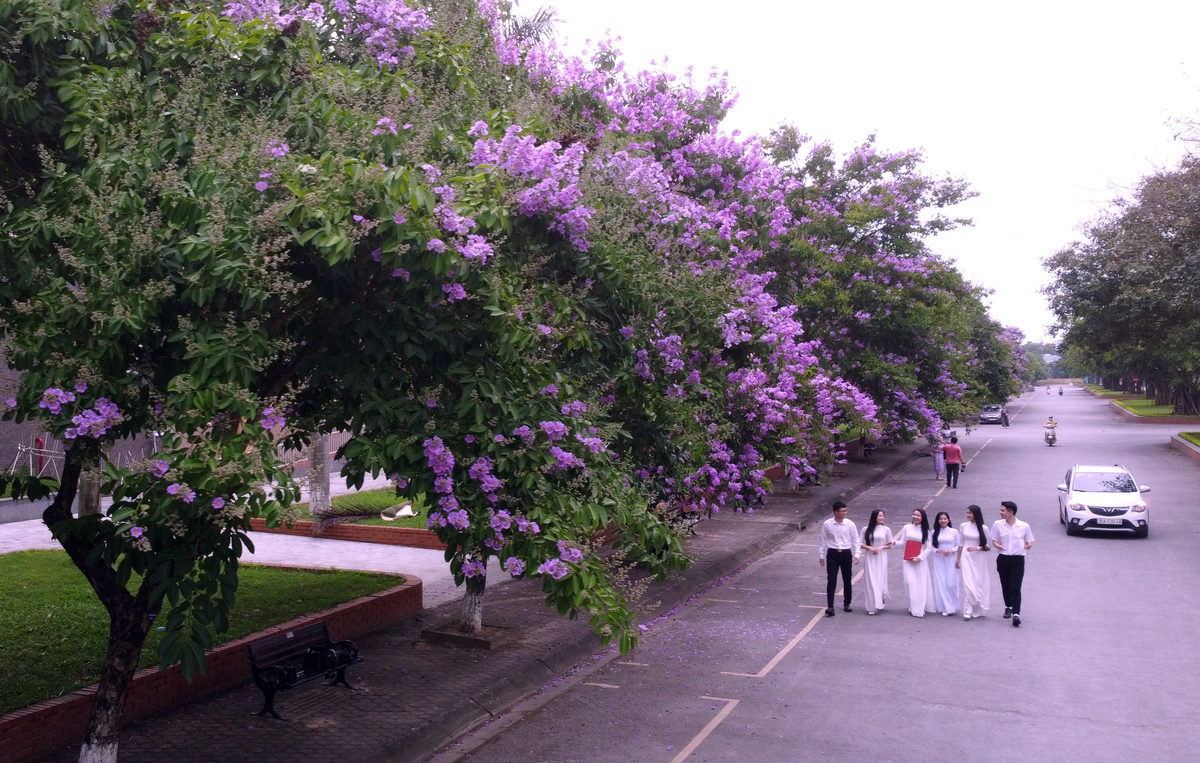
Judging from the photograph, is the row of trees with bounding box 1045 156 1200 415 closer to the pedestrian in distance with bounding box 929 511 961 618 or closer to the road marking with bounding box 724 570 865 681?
the pedestrian in distance with bounding box 929 511 961 618

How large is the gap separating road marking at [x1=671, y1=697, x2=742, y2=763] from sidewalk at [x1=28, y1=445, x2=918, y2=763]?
107 cm

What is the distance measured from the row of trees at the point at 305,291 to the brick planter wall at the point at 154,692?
956 mm

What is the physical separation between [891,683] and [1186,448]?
99.1 ft

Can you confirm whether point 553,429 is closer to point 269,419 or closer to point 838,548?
point 269,419

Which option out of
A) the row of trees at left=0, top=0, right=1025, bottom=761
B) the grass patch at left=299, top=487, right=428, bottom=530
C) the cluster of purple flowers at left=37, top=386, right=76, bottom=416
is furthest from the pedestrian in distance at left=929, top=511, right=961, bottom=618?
the cluster of purple flowers at left=37, top=386, right=76, bottom=416

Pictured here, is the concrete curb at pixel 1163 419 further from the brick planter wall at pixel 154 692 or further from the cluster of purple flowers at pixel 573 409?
the cluster of purple flowers at pixel 573 409

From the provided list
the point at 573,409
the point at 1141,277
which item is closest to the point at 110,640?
the point at 573,409

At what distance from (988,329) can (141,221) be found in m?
47.3

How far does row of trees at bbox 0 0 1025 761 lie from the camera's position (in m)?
5.30

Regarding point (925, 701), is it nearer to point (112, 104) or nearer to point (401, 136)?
point (401, 136)

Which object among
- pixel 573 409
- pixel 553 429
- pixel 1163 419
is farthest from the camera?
pixel 1163 419

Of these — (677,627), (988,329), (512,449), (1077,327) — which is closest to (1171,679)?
(677,627)

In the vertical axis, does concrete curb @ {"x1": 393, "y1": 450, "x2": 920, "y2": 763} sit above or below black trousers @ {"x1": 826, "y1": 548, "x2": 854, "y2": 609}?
below

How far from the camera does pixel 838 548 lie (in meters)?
12.2
